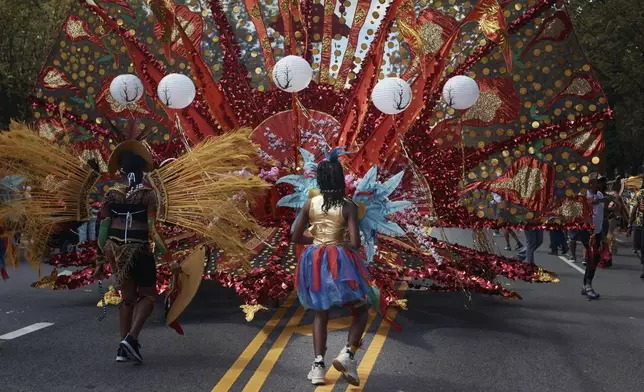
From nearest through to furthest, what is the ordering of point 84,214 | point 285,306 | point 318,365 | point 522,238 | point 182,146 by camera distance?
point 318,365
point 84,214
point 285,306
point 182,146
point 522,238

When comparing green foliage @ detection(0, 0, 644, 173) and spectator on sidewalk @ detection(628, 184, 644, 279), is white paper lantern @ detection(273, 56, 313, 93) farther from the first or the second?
green foliage @ detection(0, 0, 644, 173)

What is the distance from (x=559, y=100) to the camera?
28.6ft

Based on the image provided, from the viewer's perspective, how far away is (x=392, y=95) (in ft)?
26.0

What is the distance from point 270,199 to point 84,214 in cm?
267

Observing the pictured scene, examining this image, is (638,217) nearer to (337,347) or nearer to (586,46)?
(337,347)

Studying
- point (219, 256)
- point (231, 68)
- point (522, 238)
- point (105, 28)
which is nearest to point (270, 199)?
point (219, 256)

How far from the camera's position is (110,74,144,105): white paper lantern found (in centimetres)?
882

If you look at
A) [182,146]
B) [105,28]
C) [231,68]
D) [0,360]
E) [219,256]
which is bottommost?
[0,360]

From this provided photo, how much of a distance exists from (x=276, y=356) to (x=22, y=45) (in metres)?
18.7

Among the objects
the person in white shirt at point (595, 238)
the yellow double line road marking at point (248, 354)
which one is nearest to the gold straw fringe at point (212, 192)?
the yellow double line road marking at point (248, 354)

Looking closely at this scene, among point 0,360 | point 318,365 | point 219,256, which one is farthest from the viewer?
point 219,256

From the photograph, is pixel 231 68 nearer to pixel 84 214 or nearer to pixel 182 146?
pixel 182 146

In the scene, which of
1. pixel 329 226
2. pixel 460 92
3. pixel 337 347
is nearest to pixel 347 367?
pixel 329 226

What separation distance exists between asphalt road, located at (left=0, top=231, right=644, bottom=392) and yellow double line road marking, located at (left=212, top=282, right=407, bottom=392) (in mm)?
11
